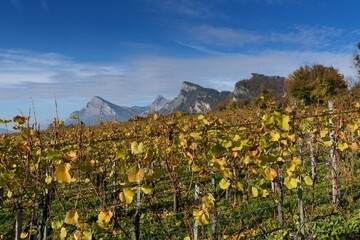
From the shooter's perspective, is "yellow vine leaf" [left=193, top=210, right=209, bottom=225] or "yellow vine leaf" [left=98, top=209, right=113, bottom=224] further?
"yellow vine leaf" [left=193, top=210, right=209, bottom=225]

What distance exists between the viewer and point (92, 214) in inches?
332

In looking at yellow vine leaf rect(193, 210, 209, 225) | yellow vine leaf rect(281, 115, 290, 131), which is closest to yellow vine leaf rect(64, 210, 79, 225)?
yellow vine leaf rect(193, 210, 209, 225)

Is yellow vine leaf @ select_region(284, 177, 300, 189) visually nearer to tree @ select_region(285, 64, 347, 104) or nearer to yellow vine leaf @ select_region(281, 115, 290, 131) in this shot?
yellow vine leaf @ select_region(281, 115, 290, 131)

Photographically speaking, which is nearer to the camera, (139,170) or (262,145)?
(139,170)

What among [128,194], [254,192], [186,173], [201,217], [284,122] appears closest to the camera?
[128,194]

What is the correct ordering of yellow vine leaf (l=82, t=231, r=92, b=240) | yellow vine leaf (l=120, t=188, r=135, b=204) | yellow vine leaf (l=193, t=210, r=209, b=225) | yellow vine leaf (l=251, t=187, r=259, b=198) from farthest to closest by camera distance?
yellow vine leaf (l=251, t=187, r=259, b=198) → yellow vine leaf (l=193, t=210, r=209, b=225) → yellow vine leaf (l=82, t=231, r=92, b=240) → yellow vine leaf (l=120, t=188, r=135, b=204)

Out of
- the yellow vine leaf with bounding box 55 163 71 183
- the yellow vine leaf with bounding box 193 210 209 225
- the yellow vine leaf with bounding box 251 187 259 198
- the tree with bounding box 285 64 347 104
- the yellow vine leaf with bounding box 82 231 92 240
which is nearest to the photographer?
the yellow vine leaf with bounding box 55 163 71 183

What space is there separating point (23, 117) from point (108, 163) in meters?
5.00

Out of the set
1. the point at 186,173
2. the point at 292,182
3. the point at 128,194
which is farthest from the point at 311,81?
the point at 128,194

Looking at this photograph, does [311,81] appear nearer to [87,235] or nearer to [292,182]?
[292,182]

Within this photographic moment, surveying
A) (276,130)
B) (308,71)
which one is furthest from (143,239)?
(308,71)

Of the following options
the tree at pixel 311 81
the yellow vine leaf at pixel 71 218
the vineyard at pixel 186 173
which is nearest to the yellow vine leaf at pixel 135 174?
the vineyard at pixel 186 173

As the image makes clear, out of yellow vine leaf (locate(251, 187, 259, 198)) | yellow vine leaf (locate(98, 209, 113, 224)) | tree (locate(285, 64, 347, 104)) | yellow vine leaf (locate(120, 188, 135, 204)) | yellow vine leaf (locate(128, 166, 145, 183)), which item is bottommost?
yellow vine leaf (locate(98, 209, 113, 224))

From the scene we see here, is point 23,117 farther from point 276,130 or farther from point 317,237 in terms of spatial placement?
point 317,237
